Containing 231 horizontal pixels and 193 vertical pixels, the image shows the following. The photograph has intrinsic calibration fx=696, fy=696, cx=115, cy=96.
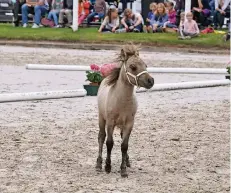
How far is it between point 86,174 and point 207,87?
8.70 metres

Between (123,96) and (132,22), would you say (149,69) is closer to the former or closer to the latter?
(123,96)

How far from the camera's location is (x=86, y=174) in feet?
23.5

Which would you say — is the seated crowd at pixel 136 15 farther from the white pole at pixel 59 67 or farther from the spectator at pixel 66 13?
the white pole at pixel 59 67

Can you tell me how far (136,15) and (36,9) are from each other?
171 inches

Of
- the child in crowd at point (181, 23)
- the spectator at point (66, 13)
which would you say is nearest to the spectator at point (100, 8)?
the spectator at point (66, 13)

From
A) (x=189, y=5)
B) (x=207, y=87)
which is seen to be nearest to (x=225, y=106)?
(x=207, y=87)

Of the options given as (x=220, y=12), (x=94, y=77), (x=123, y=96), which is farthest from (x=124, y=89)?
(x=220, y=12)

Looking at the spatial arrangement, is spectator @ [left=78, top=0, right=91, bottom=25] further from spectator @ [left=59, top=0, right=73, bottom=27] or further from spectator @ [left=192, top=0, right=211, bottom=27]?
spectator @ [left=192, top=0, right=211, bottom=27]

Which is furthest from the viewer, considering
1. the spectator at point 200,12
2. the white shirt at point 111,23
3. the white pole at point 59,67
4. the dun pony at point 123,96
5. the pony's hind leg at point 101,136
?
the spectator at point 200,12

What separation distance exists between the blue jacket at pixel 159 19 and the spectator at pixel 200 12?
155 centimetres

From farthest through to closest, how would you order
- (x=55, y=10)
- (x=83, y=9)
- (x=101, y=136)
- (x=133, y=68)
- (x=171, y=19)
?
(x=55, y=10) → (x=83, y=9) → (x=171, y=19) → (x=101, y=136) → (x=133, y=68)

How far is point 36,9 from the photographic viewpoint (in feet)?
93.7

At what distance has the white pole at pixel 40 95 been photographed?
39.1 ft

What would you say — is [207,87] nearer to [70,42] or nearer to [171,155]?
[171,155]
